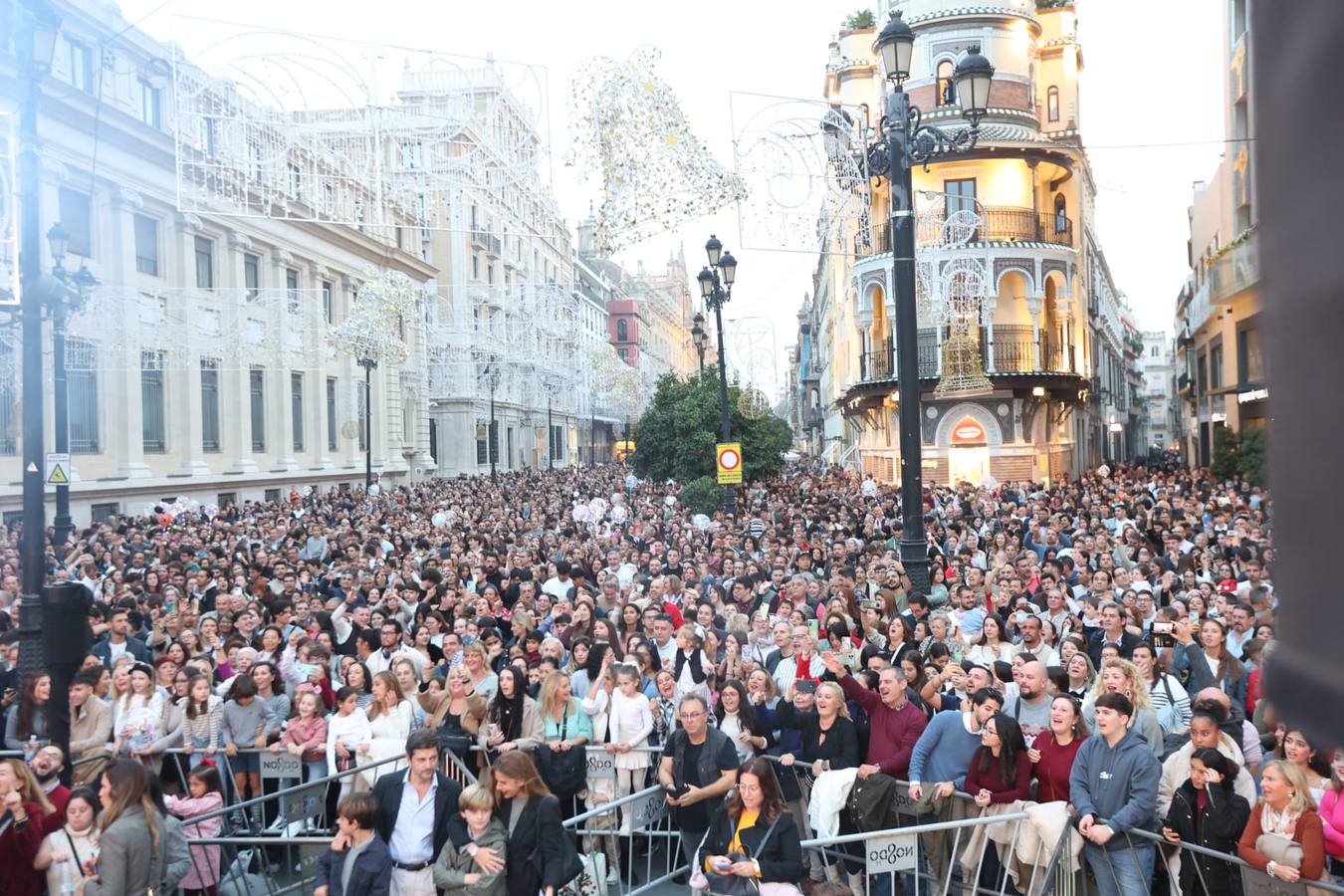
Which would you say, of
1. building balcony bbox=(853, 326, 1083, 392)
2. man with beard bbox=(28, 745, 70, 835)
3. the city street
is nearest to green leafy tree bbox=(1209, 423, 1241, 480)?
the city street

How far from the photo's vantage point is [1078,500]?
25.7m

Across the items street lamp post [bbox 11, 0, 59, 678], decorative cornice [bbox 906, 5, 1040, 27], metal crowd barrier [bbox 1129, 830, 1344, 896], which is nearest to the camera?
metal crowd barrier [bbox 1129, 830, 1344, 896]

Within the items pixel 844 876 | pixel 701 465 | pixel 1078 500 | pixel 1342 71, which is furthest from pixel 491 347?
pixel 1342 71

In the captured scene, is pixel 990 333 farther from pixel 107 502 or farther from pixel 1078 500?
pixel 107 502

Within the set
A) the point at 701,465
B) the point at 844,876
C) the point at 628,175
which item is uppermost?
the point at 628,175

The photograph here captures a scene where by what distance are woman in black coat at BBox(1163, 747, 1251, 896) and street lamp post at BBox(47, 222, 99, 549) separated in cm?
1363

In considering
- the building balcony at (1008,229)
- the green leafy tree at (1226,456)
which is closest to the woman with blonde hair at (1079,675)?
the green leafy tree at (1226,456)

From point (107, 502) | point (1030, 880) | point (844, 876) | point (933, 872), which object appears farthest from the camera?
point (107, 502)

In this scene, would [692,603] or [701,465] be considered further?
[701,465]

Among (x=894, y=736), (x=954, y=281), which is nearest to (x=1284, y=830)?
(x=894, y=736)

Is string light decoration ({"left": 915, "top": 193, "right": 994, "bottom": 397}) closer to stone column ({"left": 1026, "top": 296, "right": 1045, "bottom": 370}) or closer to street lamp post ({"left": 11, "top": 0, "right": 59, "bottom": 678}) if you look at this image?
stone column ({"left": 1026, "top": 296, "right": 1045, "bottom": 370})

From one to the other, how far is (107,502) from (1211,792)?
32169mm

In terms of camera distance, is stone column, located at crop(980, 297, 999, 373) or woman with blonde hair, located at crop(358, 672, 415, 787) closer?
woman with blonde hair, located at crop(358, 672, 415, 787)

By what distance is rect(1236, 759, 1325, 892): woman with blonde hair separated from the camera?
18.5ft
